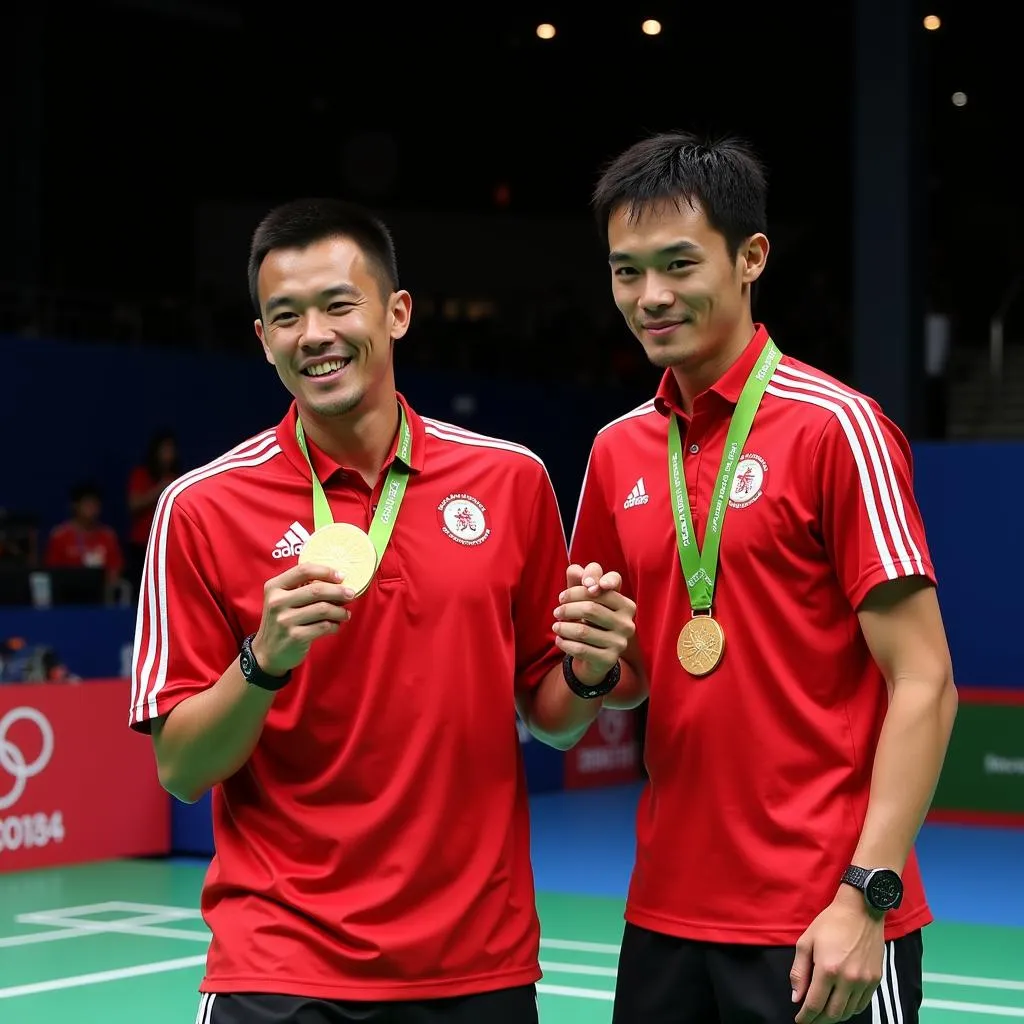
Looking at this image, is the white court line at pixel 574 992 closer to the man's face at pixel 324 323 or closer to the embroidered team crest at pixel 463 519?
the embroidered team crest at pixel 463 519

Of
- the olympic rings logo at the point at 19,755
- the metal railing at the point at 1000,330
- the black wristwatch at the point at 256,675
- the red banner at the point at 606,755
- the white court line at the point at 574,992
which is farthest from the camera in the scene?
the metal railing at the point at 1000,330

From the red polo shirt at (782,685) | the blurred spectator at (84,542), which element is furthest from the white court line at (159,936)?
→ the blurred spectator at (84,542)

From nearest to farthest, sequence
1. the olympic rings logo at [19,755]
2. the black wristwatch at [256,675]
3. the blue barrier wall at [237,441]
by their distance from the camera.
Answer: the black wristwatch at [256,675]
the olympic rings logo at [19,755]
the blue barrier wall at [237,441]

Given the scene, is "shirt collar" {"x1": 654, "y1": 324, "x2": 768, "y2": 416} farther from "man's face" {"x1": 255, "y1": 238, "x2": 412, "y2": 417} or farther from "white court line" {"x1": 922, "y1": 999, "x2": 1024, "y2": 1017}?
"white court line" {"x1": 922, "y1": 999, "x2": 1024, "y2": 1017}

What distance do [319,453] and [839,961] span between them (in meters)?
1.27

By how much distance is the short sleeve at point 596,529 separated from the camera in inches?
142

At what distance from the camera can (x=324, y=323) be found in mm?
3303

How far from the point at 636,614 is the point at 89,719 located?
7.76m

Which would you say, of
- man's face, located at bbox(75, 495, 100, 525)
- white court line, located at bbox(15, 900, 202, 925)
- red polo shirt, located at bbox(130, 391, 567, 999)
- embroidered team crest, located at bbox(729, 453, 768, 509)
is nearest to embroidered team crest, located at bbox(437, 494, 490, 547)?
red polo shirt, located at bbox(130, 391, 567, 999)

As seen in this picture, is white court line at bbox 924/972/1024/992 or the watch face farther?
white court line at bbox 924/972/1024/992

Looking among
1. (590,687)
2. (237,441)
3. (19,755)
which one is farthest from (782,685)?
(237,441)

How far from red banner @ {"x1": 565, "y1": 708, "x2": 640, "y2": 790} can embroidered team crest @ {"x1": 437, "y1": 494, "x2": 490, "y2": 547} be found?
10.7 metres

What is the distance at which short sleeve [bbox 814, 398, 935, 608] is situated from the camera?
10.2 ft

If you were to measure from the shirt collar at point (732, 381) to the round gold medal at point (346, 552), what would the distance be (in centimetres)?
65
